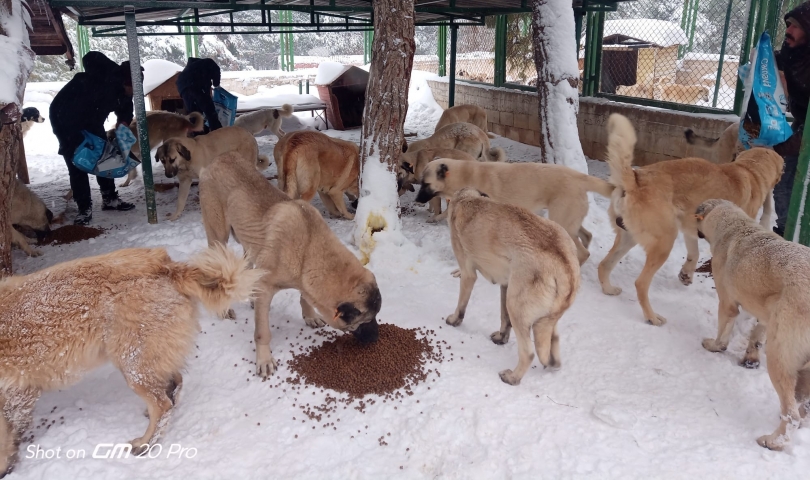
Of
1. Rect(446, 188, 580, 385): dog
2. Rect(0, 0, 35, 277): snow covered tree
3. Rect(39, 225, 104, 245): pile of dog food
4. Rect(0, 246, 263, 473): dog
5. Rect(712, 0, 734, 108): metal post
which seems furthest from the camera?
Rect(712, 0, 734, 108): metal post

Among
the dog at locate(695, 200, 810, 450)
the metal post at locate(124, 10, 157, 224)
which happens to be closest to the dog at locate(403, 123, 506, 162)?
the metal post at locate(124, 10, 157, 224)

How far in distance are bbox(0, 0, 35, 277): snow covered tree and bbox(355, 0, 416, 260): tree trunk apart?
10.6ft

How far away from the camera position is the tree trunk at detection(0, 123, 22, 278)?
4699mm

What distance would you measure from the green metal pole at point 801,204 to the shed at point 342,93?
11830mm

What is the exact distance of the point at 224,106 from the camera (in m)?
11.4

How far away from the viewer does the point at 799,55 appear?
5.35 m

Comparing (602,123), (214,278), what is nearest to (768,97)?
(602,123)

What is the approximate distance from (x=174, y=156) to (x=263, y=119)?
4836 millimetres

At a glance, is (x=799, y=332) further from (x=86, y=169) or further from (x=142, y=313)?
(x=86, y=169)

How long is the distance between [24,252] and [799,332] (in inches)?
306

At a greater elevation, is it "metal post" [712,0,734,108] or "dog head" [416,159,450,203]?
"metal post" [712,0,734,108]

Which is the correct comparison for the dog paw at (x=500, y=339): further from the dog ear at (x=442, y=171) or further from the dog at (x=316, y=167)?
the dog at (x=316, y=167)

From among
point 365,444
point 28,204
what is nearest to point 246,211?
point 365,444

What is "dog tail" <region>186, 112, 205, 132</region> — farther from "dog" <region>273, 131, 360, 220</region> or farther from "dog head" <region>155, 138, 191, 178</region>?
"dog" <region>273, 131, 360, 220</region>
